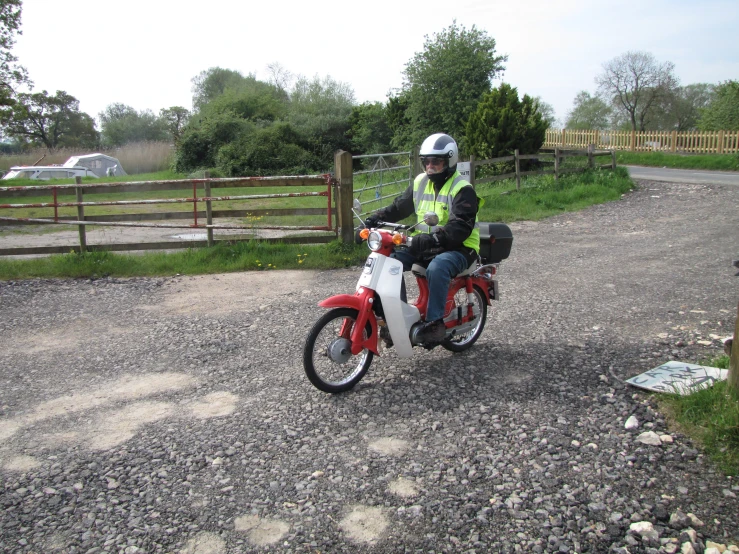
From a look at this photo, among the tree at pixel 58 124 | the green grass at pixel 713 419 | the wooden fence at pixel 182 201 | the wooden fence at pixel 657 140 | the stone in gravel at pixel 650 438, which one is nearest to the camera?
the green grass at pixel 713 419

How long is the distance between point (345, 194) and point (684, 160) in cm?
2191

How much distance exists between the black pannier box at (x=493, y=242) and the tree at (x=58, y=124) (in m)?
56.5

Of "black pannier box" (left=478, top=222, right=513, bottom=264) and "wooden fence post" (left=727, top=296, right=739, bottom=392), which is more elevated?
"black pannier box" (left=478, top=222, right=513, bottom=264)

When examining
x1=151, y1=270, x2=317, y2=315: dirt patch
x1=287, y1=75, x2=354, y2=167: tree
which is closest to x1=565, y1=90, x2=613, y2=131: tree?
x1=287, y1=75, x2=354, y2=167: tree

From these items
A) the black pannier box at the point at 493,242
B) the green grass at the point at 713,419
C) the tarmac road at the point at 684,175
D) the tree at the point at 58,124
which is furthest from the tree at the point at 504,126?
the tree at the point at 58,124

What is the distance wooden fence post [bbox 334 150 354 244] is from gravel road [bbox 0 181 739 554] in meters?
2.82

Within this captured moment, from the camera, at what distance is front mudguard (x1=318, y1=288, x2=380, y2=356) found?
15.2 feet

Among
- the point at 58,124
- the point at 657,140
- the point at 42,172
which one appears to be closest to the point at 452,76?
the point at 657,140

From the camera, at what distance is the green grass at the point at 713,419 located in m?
3.64

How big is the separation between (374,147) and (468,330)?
2817 centimetres

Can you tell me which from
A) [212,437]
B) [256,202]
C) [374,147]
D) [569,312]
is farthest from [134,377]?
[374,147]

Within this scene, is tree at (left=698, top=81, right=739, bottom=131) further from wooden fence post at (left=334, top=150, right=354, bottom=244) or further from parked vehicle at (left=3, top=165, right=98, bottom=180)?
parked vehicle at (left=3, top=165, right=98, bottom=180)

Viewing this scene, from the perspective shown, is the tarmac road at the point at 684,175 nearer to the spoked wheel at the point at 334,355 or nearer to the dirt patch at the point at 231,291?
the dirt patch at the point at 231,291

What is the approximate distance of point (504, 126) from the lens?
19656mm
